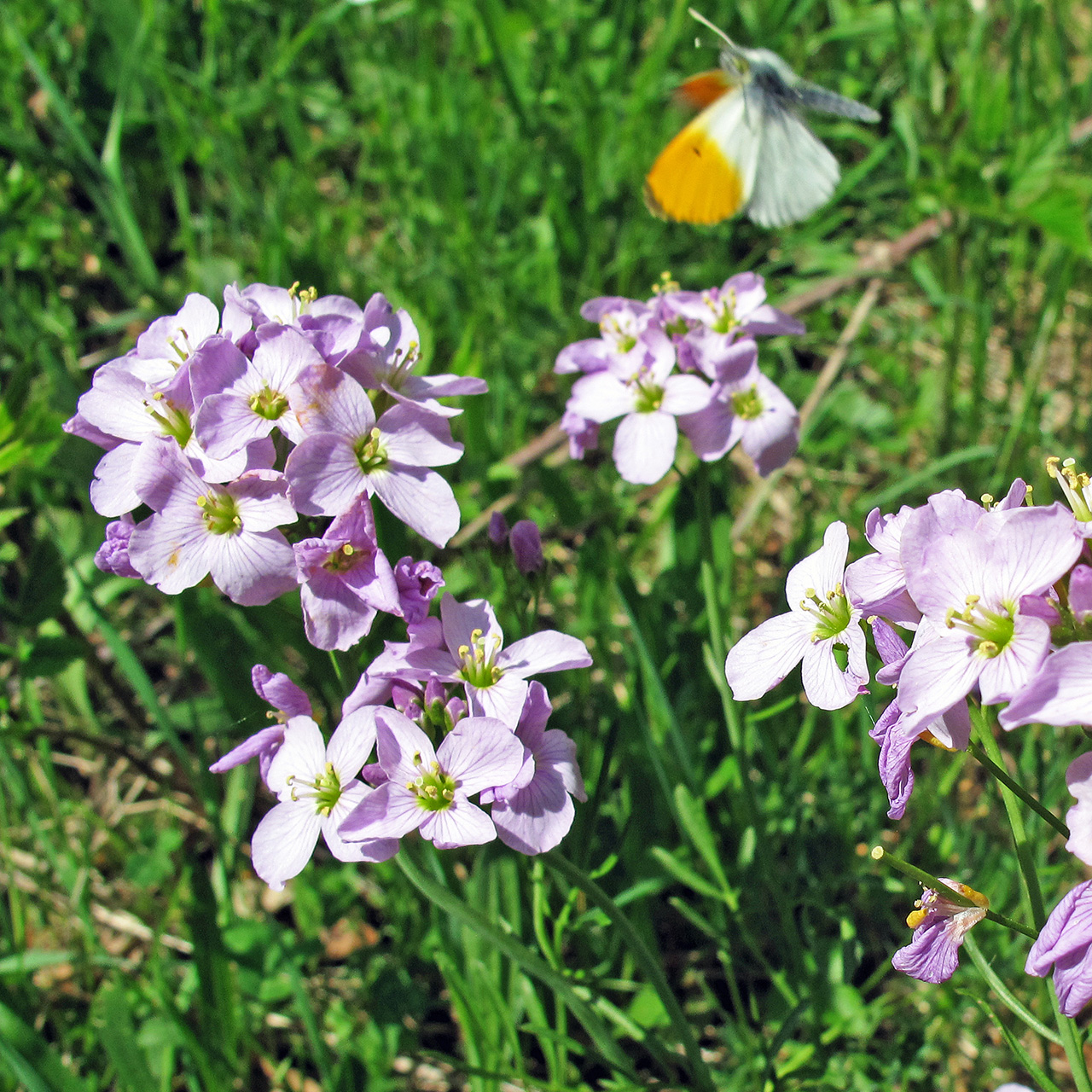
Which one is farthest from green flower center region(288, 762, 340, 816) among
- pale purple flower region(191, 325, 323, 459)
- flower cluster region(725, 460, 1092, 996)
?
flower cluster region(725, 460, 1092, 996)

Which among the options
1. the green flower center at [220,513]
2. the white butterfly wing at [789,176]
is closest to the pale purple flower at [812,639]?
the green flower center at [220,513]

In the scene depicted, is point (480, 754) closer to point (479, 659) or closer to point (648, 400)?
point (479, 659)

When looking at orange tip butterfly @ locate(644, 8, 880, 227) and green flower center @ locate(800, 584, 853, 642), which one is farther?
orange tip butterfly @ locate(644, 8, 880, 227)

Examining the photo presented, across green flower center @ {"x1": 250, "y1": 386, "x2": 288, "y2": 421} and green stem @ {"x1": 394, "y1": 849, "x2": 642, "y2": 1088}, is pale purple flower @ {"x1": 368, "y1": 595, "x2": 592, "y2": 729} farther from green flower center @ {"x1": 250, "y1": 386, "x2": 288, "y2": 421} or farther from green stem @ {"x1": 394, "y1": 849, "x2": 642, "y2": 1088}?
green flower center @ {"x1": 250, "y1": 386, "x2": 288, "y2": 421}

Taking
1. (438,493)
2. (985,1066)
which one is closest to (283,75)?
(438,493)

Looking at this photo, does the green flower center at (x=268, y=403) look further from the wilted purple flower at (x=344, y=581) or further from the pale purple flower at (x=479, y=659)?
the pale purple flower at (x=479, y=659)

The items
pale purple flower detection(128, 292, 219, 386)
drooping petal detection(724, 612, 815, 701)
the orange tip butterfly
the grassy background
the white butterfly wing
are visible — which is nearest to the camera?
drooping petal detection(724, 612, 815, 701)
